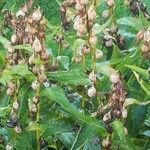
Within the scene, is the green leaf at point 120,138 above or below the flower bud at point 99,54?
below

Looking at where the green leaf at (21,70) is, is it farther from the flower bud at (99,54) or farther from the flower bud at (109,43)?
the flower bud at (109,43)

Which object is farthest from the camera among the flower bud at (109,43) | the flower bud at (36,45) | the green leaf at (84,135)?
the flower bud at (109,43)

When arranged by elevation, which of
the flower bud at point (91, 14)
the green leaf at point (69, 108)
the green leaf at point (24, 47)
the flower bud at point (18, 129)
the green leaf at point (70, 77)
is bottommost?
the flower bud at point (18, 129)

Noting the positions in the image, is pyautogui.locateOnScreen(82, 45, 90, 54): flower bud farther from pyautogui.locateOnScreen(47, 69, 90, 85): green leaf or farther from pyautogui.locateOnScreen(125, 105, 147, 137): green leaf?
pyautogui.locateOnScreen(125, 105, 147, 137): green leaf

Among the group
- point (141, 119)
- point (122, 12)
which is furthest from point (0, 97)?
point (122, 12)

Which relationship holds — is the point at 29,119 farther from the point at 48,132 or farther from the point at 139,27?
the point at 139,27

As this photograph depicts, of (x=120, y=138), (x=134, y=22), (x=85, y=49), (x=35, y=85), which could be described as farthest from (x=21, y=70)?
(x=134, y=22)

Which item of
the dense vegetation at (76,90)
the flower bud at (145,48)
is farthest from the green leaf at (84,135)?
the flower bud at (145,48)

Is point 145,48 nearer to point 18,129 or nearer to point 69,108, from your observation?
point 69,108
